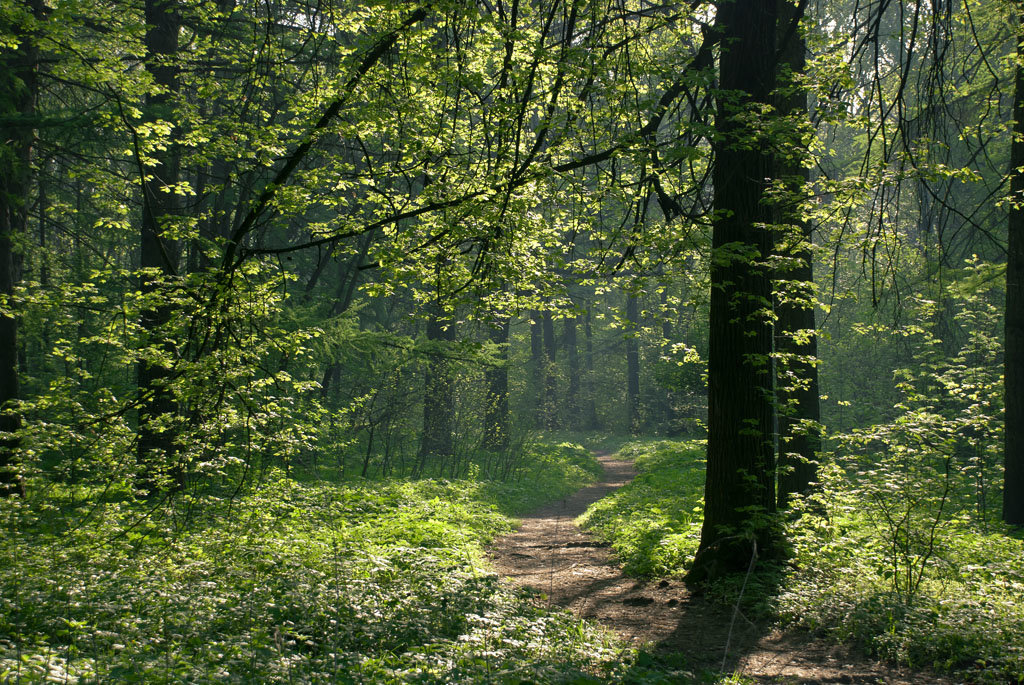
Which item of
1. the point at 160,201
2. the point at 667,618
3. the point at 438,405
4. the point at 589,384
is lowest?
the point at 667,618

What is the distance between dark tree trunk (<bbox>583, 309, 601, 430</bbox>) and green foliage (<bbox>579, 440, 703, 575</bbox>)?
72.7ft

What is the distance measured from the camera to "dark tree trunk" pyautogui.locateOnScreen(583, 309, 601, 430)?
133 ft

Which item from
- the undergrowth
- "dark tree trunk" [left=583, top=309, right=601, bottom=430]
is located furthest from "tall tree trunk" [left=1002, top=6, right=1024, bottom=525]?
"dark tree trunk" [left=583, top=309, right=601, bottom=430]

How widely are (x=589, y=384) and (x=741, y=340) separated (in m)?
37.8

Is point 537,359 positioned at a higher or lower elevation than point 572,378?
higher

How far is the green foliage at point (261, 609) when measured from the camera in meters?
3.68

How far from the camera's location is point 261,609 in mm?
4805

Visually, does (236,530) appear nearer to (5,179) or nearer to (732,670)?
(732,670)

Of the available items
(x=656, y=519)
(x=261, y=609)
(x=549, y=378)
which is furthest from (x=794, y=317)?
(x=549, y=378)

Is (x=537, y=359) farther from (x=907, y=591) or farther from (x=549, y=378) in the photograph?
(x=907, y=591)

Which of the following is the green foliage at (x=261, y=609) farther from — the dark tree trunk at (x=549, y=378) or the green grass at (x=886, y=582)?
the dark tree trunk at (x=549, y=378)

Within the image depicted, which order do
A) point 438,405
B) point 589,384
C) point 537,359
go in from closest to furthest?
point 438,405 → point 537,359 → point 589,384

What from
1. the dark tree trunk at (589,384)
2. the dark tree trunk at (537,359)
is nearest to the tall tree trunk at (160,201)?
the dark tree trunk at (537,359)

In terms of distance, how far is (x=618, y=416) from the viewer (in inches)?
1710
